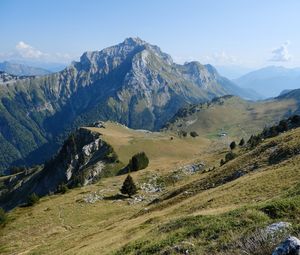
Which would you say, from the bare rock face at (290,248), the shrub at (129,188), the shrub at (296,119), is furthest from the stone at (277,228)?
the shrub at (296,119)

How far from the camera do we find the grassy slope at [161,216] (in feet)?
64.8

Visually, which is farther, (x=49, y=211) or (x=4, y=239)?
(x=49, y=211)

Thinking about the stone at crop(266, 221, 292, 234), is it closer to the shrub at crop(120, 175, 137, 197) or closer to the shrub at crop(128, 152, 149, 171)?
the shrub at crop(120, 175, 137, 197)

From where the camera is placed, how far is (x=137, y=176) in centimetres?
10669

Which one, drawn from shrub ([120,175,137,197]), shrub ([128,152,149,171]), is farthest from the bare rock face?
shrub ([128,152,149,171])

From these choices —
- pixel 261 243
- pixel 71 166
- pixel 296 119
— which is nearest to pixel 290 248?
pixel 261 243

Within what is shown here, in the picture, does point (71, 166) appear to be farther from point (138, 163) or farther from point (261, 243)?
point (261, 243)

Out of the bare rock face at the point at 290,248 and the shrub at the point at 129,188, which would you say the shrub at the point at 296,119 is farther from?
the bare rock face at the point at 290,248

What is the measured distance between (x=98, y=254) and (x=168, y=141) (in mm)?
138105

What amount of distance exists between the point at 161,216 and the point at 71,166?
443 feet

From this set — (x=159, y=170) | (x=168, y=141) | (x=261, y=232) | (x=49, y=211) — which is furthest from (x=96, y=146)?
(x=261, y=232)

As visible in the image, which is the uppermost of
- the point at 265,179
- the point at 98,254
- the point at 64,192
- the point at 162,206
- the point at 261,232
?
the point at 261,232

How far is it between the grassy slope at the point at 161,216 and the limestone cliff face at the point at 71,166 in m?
21.9

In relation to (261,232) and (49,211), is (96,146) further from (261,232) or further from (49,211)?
(261,232)
